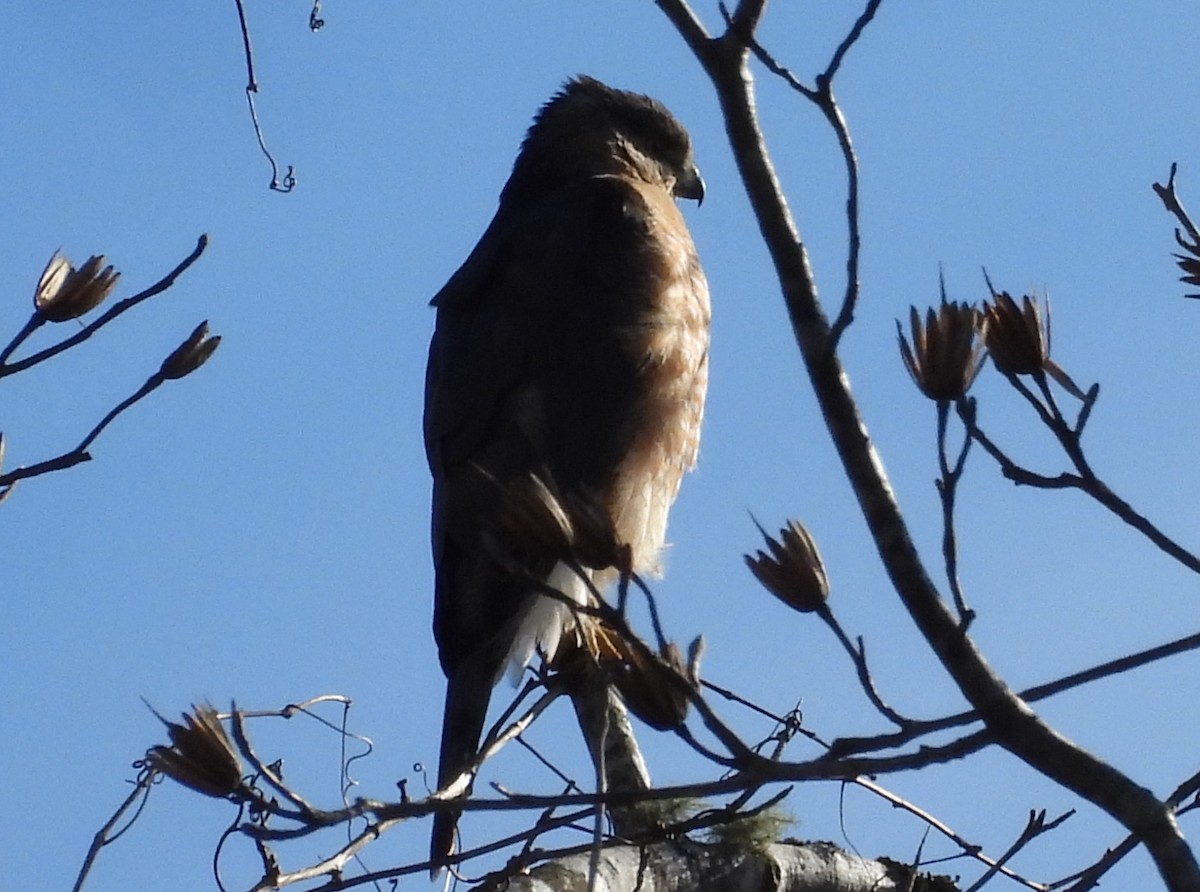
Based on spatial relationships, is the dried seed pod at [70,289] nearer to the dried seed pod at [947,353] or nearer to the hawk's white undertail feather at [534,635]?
the dried seed pod at [947,353]

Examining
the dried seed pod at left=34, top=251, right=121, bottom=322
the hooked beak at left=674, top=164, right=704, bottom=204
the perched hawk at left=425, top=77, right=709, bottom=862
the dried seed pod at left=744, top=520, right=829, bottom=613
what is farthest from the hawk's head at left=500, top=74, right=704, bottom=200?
the dried seed pod at left=744, top=520, right=829, bottom=613

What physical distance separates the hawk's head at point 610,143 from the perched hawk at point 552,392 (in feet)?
1.87

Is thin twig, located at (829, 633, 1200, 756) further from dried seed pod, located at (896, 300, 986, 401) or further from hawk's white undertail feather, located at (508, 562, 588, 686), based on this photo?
hawk's white undertail feather, located at (508, 562, 588, 686)

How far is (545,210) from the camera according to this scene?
16.2 feet

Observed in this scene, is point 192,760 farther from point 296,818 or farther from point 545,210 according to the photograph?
point 545,210

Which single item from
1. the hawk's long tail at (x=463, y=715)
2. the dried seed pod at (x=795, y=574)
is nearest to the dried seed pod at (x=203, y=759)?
the dried seed pod at (x=795, y=574)

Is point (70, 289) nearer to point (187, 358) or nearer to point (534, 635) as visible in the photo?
point (187, 358)

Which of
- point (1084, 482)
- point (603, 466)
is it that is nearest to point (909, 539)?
point (1084, 482)

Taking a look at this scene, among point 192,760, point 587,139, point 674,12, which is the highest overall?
point 587,139

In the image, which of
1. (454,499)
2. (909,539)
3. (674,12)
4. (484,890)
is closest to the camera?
(909,539)

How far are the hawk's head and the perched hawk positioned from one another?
22.4 inches

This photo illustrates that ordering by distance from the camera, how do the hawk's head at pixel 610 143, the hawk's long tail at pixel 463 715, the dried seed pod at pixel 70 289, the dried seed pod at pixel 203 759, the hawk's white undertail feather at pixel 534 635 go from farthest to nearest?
the hawk's head at pixel 610 143
the hawk's white undertail feather at pixel 534 635
the hawk's long tail at pixel 463 715
the dried seed pod at pixel 70 289
the dried seed pod at pixel 203 759

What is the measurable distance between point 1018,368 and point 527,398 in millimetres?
2454

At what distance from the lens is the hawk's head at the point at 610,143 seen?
5512 mm
